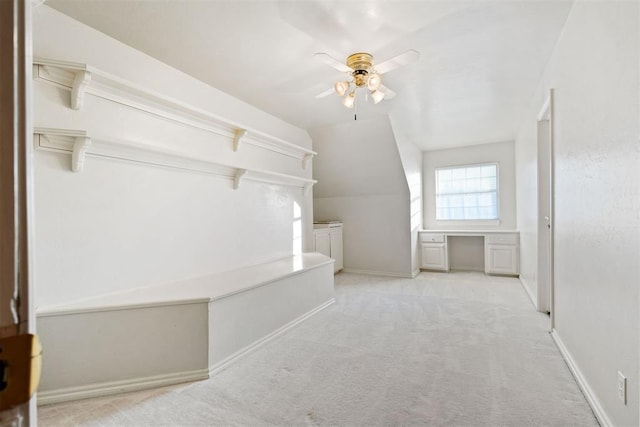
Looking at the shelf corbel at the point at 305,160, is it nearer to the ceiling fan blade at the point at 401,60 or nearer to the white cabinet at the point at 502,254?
the ceiling fan blade at the point at 401,60

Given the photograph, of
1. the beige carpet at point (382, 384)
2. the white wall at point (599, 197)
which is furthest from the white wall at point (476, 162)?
the white wall at point (599, 197)

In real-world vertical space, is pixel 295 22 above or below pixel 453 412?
above

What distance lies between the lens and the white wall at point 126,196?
6.26ft

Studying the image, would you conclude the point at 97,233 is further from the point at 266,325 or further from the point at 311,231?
the point at 311,231

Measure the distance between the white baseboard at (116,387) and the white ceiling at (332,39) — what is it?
235 cm

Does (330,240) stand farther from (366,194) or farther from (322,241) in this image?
(366,194)

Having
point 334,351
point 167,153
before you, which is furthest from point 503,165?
point 167,153

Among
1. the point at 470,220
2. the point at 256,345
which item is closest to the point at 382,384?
the point at 256,345

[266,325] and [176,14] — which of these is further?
[266,325]

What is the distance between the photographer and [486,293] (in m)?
4.21

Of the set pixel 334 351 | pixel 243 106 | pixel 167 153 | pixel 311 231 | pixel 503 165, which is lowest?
pixel 334 351

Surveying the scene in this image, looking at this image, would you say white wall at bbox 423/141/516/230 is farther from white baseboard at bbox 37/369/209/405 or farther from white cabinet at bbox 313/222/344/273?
white baseboard at bbox 37/369/209/405

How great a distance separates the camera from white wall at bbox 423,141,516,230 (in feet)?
18.4

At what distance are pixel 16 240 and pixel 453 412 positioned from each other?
206 cm
